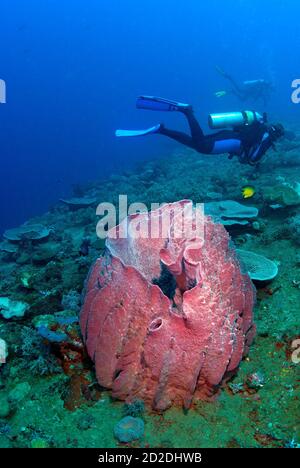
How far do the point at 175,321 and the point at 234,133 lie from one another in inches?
275

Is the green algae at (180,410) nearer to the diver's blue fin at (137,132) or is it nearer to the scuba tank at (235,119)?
the scuba tank at (235,119)

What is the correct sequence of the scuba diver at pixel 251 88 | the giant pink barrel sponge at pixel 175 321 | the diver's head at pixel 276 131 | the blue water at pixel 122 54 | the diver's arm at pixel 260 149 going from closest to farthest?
the giant pink barrel sponge at pixel 175 321, the diver's head at pixel 276 131, the diver's arm at pixel 260 149, the scuba diver at pixel 251 88, the blue water at pixel 122 54

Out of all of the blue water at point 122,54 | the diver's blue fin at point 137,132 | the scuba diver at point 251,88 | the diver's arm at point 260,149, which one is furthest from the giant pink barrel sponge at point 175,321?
the blue water at point 122,54

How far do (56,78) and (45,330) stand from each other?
509 ft

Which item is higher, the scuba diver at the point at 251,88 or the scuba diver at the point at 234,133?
the scuba diver at the point at 251,88

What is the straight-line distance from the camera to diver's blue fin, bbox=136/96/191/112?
874 centimetres

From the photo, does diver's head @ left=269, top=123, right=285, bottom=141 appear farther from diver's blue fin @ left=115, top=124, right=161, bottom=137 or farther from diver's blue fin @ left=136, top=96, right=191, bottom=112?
diver's blue fin @ left=115, top=124, right=161, bottom=137

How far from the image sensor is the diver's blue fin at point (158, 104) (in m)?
8.74

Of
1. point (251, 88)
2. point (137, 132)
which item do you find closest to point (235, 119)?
point (137, 132)

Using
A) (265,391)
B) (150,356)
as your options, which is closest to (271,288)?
(265,391)

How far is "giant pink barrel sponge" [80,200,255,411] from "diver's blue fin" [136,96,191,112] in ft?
21.0

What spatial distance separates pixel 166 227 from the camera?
3771mm

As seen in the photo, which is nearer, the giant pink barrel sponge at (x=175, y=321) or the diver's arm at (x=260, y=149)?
the giant pink barrel sponge at (x=175, y=321)

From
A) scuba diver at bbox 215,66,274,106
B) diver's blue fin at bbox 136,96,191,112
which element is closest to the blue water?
scuba diver at bbox 215,66,274,106
